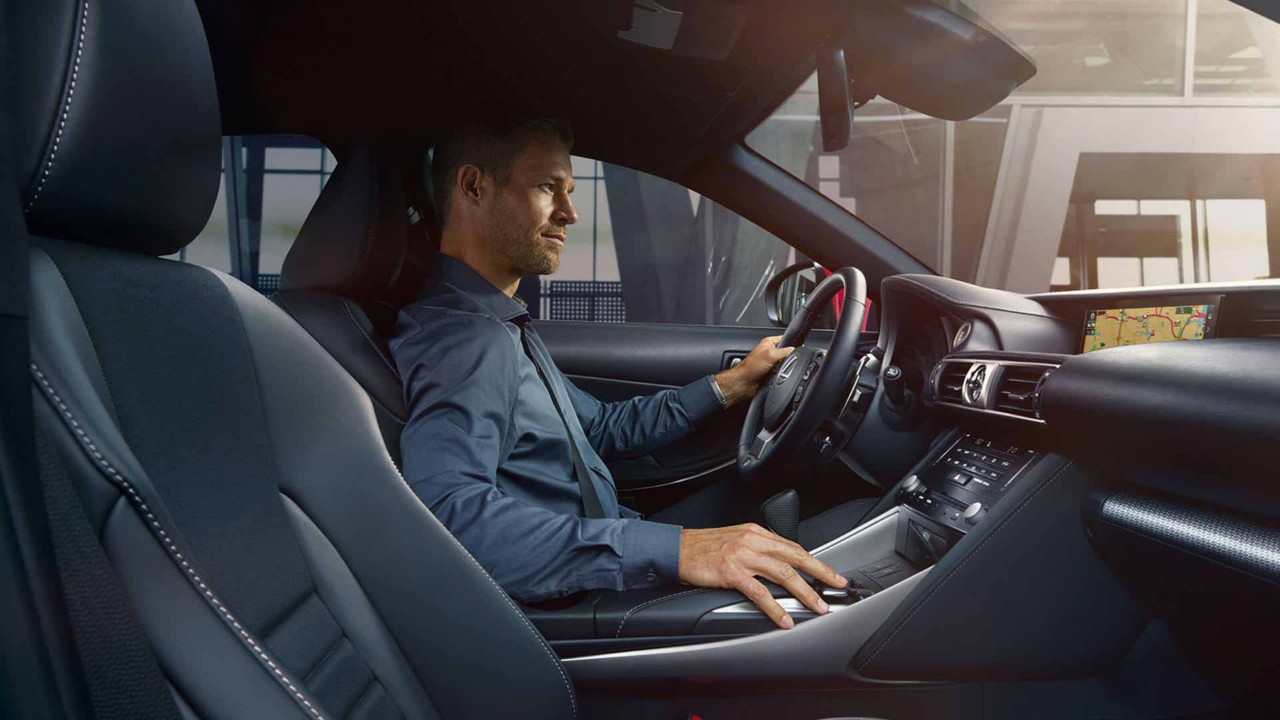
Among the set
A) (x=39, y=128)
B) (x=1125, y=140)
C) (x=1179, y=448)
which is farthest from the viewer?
(x=1125, y=140)

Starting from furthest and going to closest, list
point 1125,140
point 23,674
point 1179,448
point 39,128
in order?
1. point 1125,140
2. point 1179,448
3. point 39,128
4. point 23,674

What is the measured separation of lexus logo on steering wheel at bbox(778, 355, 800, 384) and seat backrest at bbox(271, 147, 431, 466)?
0.72 metres

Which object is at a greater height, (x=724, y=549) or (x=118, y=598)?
(x=118, y=598)

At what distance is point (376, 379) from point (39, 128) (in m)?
0.79

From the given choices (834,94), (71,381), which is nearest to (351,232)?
(71,381)

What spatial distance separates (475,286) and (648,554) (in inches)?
21.9

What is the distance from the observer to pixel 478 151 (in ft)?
5.40

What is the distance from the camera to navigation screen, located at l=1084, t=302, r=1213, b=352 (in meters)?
1.44

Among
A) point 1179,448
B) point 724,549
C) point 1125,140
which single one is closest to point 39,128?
point 724,549

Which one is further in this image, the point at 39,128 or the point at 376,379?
the point at 376,379

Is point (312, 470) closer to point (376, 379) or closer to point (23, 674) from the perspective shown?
point (23, 674)

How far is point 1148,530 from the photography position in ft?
3.70

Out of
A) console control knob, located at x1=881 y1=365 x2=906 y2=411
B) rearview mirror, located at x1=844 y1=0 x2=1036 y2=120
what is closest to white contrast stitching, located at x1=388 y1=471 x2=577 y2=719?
console control knob, located at x1=881 y1=365 x2=906 y2=411

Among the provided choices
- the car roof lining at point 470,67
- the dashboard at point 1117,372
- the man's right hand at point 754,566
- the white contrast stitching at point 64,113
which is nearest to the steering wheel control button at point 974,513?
the dashboard at point 1117,372
